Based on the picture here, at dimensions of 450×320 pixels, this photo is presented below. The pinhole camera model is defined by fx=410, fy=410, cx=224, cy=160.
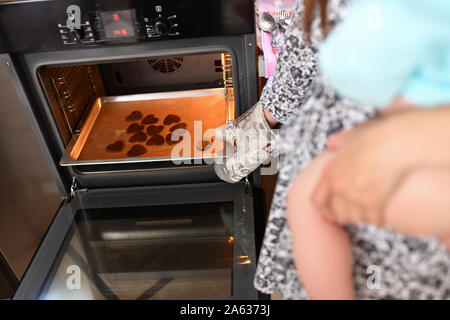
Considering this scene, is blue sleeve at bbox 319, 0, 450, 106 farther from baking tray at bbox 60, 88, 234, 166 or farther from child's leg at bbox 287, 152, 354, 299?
baking tray at bbox 60, 88, 234, 166

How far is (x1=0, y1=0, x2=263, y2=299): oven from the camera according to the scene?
3.19 feet

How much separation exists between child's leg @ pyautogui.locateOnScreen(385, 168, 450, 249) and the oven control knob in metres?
0.72

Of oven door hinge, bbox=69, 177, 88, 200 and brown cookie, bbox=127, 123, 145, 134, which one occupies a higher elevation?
brown cookie, bbox=127, 123, 145, 134

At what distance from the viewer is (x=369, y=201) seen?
0.44 meters

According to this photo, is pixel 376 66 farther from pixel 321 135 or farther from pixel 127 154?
pixel 127 154

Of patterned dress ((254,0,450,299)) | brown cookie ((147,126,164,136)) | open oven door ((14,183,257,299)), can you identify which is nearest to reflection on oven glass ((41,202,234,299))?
open oven door ((14,183,257,299))

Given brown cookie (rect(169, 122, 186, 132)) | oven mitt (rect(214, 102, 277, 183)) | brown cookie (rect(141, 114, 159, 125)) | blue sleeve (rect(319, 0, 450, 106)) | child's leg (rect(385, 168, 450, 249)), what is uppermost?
blue sleeve (rect(319, 0, 450, 106))

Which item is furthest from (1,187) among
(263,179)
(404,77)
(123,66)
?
(404,77)

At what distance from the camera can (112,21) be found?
97cm

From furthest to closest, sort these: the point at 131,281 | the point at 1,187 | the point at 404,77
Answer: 1. the point at 1,187
2. the point at 131,281
3. the point at 404,77

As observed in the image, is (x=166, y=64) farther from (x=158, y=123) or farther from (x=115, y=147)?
(x=115, y=147)

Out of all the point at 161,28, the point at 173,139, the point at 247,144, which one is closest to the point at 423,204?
the point at 247,144
